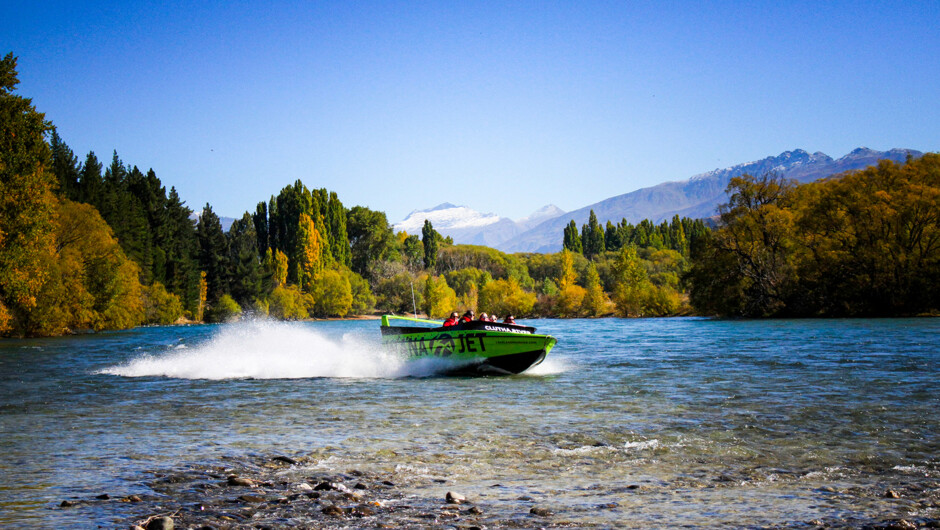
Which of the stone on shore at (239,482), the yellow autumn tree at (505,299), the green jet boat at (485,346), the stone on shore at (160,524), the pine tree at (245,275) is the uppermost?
the pine tree at (245,275)

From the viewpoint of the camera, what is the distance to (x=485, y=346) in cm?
2462

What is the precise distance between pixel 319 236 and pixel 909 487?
12984cm

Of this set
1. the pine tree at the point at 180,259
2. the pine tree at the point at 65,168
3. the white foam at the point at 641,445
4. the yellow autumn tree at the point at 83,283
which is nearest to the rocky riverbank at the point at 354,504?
the white foam at the point at 641,445

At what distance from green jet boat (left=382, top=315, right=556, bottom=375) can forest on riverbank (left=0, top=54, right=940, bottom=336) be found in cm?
275

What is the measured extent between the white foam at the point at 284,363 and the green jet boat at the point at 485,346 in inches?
38.8

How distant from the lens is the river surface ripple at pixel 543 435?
339 inches

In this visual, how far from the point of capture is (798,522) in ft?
24.8

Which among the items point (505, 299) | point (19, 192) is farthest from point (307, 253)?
point (19, 192)

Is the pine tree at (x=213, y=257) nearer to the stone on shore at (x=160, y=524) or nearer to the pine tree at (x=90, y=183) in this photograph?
the pine tree at (x=90, y=183)

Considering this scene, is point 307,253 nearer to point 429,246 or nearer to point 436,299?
point 436,299

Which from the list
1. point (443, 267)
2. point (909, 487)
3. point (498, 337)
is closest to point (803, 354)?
point (498, 337)

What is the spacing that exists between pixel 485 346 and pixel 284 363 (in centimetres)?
1059

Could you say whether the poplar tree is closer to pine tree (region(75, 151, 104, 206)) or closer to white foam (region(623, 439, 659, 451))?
pine tree (region(75, 151, 104, 206))

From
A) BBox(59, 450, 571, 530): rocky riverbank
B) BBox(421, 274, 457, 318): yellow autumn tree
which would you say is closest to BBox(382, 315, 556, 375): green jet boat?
BBox(59, 450, 571, 530): rocky riverbank
